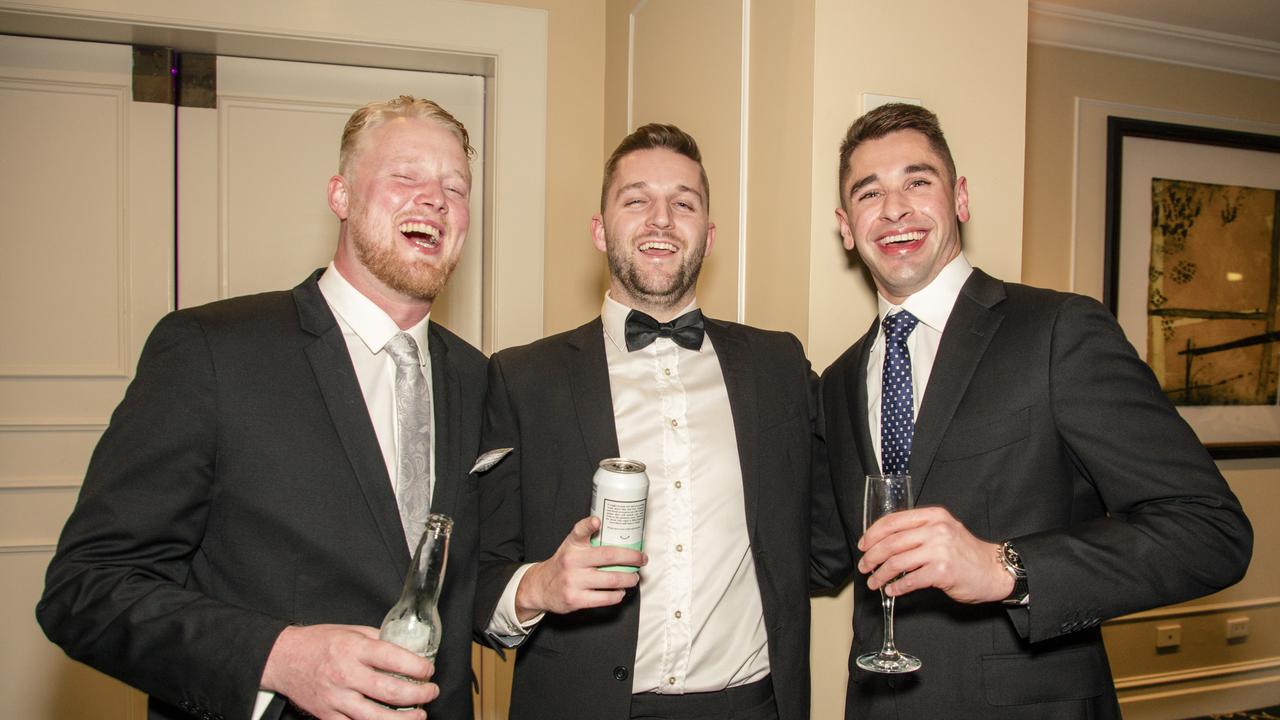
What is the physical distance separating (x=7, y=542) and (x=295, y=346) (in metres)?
2.08

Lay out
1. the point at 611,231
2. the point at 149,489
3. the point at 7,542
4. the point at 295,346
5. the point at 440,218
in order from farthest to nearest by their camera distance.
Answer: the point at 7,542
the point at 611,231
the point at 440,218
the point at 295,346
the point at 149,489

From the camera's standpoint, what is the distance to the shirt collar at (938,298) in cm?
177

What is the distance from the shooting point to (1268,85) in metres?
4.47

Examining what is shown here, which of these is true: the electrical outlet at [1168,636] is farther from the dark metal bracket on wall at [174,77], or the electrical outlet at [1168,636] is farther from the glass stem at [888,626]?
the dark metal bracket on wall at [174,77]

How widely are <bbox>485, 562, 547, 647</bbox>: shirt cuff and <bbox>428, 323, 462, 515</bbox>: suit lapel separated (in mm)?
189

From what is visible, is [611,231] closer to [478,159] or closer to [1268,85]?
[478,159]

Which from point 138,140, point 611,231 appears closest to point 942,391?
point 611,231

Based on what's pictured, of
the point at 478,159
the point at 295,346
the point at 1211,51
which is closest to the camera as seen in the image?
the point at 295,346

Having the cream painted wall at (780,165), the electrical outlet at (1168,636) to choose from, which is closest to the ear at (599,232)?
the cream painted wall at (780,165)

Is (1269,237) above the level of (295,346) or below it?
above

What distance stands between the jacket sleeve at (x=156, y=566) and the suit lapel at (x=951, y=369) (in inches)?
46.7

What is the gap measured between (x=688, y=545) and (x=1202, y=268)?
3845 mm

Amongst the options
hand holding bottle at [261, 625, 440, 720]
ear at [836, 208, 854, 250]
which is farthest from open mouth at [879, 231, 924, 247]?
hand holding bottle at [261, 625, 440, 720]

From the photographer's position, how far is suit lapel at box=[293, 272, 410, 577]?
1493 millimetres
